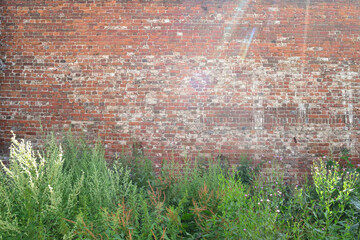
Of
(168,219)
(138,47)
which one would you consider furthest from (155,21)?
(168,219)

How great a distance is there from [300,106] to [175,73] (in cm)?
274

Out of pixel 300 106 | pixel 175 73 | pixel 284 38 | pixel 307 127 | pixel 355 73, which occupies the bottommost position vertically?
pixel 307 127

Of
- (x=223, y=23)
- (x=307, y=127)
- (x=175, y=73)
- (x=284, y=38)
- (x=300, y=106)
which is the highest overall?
(x=223, y=23)

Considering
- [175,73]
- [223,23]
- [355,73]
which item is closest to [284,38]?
[223,23]

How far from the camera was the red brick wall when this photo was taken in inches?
214

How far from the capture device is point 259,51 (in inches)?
217

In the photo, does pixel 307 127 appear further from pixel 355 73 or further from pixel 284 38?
pixel 284 38

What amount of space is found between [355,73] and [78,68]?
5.92m

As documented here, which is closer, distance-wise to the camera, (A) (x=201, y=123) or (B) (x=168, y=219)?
(B) (x=168, y=219)

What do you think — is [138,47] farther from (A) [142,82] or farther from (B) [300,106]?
(B) [300,106]

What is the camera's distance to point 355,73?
18.1 feet

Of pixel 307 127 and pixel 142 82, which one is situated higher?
pixel 142 82

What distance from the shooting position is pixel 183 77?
216 inches

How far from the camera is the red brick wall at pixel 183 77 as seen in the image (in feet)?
17.8
